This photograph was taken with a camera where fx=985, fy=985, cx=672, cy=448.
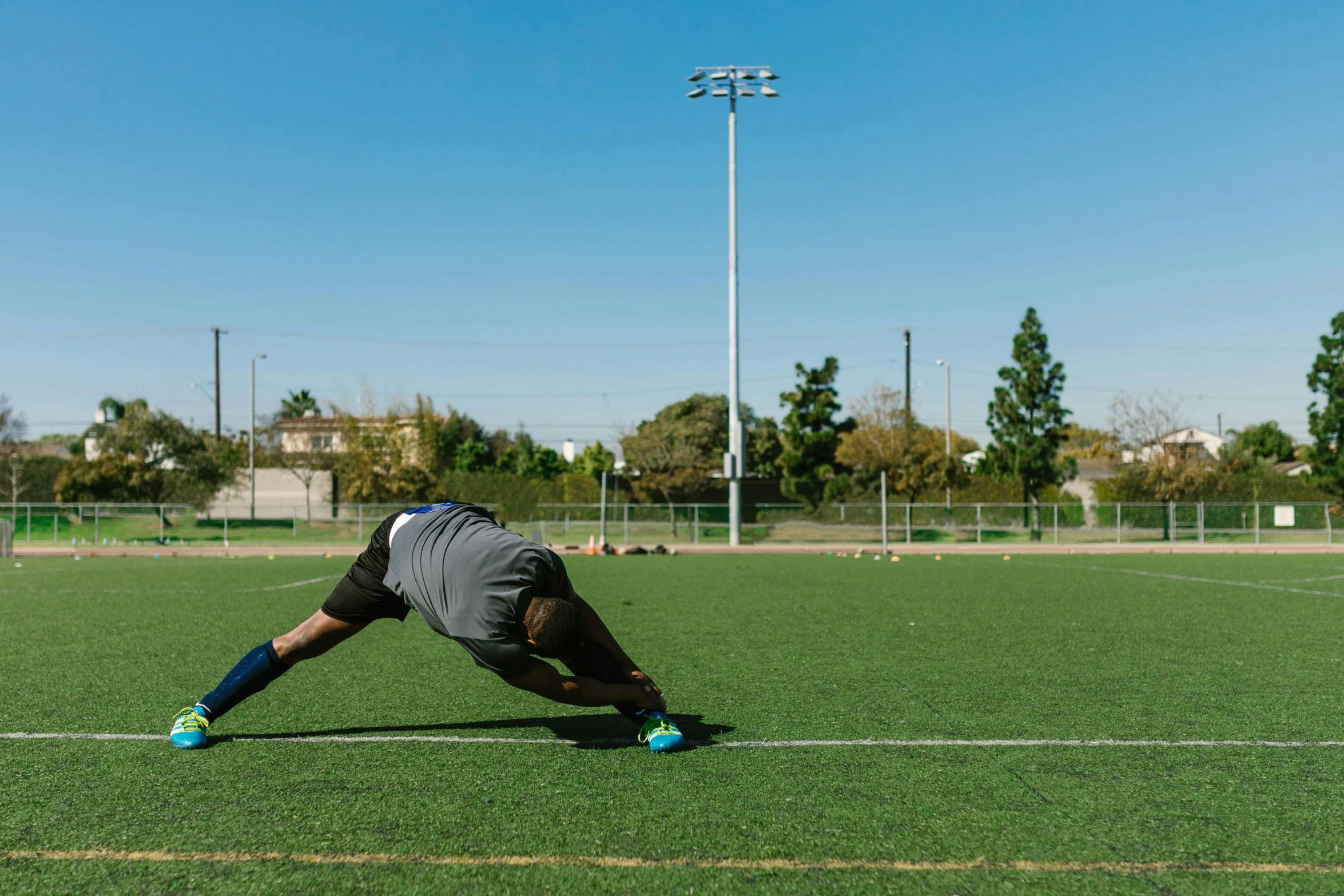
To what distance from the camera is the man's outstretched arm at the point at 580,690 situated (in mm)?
4426

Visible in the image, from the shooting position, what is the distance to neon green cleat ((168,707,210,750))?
16.1ft

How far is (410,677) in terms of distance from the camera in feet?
23.0

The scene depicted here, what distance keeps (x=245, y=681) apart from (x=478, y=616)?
5.68 feet

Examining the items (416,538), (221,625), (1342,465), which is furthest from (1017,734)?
(1342,465)

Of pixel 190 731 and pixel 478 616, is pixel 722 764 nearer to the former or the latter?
pixel 478 616

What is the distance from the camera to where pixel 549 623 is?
4.20m

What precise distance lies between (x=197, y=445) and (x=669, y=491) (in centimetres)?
2077

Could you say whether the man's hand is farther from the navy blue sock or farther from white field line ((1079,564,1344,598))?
white field line ((1079,564,1344,598))

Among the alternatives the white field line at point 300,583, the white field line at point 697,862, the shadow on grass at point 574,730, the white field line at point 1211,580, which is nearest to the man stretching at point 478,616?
the shadow on grass at point 574,730

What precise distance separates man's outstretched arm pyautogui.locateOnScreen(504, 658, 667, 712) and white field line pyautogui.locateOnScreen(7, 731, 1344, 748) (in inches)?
13.9

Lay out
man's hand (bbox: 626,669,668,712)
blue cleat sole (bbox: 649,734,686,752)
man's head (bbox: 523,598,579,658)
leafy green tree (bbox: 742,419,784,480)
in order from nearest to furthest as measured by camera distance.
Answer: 1. man's head (bbox: 523,598,579,658)
2. blue cleat sole (bbox: 649,734,686,752)
3. man's hand (bbox: 626,669,668,712)
4. leafy green tree (bbox: 742,419,784,480)

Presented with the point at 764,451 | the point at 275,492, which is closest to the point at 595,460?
the point at 764,451

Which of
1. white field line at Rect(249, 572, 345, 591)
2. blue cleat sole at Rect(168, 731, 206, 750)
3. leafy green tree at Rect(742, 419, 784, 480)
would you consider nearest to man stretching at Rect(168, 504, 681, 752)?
blue cleat sole at Rect(168, 731, 206, 750)

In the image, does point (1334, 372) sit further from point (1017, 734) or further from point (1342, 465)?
point (1017, 734)
